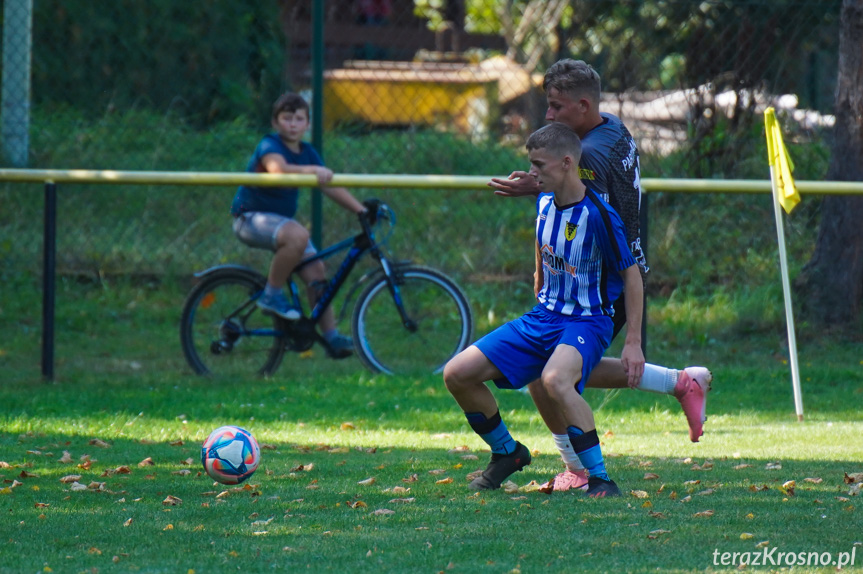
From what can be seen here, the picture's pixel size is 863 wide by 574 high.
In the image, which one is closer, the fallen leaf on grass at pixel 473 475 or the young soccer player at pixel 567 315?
the young soccer player at pixel 567 315

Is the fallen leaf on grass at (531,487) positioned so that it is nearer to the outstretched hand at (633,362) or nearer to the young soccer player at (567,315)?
the young soccer player at (567,315)

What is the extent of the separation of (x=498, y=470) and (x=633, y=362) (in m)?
0.75

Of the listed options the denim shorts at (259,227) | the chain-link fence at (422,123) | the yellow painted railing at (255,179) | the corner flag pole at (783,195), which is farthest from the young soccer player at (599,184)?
the chain-link fence at (422,123)

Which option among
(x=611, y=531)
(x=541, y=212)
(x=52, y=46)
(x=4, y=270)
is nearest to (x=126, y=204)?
(x=4, y=270)

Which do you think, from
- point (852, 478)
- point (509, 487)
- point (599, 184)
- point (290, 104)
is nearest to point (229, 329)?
point (290, 104)

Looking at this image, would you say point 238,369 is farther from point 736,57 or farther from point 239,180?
point 736,57

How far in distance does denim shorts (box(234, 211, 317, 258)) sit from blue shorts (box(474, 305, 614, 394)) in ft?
11.3

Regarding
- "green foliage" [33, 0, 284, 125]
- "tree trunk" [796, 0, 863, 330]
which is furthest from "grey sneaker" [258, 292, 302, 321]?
"green foliage" [33, 0, 284, 125]

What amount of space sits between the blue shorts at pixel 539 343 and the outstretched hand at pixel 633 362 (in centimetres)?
11

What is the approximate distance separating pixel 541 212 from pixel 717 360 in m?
4.29

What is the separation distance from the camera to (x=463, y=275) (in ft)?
32.8

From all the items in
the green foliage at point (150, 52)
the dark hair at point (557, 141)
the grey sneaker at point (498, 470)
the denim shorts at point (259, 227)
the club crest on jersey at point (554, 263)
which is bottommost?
the grey sneaker at point (498, 470)

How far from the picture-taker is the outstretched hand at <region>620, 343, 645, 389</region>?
14.9 ft

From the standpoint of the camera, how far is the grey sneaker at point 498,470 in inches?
186
